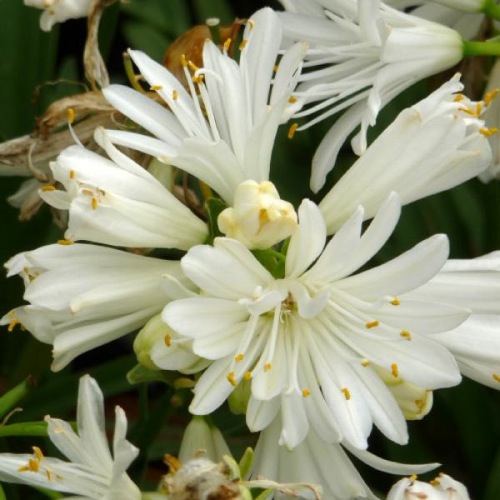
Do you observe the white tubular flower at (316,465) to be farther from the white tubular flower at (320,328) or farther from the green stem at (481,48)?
the green stem at (481,48)

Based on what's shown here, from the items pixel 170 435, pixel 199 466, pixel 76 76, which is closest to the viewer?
pixel 199 466

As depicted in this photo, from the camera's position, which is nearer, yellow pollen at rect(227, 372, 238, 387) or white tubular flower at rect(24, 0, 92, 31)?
yellow pollen at rect(227, 372, 238, 387)

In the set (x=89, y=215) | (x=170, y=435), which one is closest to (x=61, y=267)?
(x=89, y=215)

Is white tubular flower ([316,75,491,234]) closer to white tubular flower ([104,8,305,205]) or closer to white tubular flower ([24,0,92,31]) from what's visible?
white tubular flower ([104,8,305,205])

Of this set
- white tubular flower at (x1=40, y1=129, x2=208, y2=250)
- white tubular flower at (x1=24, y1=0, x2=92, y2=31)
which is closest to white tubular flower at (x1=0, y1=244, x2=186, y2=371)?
white tubular flower at (x1=40, y1=129, x2=208, y2=250)

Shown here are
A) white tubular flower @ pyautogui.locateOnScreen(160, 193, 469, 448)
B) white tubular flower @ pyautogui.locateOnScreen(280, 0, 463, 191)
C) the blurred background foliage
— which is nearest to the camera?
white tubular flower @ pyautogui.locateOnScreen(160, 193, 469, 448)

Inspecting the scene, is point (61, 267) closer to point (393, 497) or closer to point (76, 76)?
point (393, 497)

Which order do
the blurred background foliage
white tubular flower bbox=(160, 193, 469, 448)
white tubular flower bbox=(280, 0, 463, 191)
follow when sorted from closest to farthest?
white tubular flower bbox=(160, 193, 469, 448)
white tubular flower bbox=(280, 0, 463, 191)
the blurred background foliage

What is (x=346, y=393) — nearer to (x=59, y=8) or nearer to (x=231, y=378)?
(x=231, y=378)
